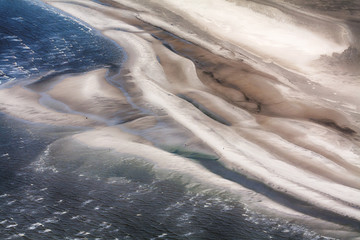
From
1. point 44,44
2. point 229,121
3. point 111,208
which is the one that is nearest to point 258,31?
point 44,44

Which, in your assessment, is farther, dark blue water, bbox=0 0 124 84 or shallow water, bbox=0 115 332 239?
dark blue water, bbox=0 0 124 84

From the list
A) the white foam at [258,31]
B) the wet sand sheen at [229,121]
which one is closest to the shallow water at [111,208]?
the wet sand sheen at [229,121]

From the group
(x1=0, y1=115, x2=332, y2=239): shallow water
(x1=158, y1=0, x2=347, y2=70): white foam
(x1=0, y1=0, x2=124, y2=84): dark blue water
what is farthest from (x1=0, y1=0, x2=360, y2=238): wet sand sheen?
(x1=158, y1=0, x2=347, y2=70): white foam

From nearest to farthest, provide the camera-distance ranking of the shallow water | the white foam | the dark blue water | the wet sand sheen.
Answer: the shallow water → the wet sand sheen → the dark blue water → the white foam

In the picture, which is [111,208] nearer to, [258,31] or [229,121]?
[229,121]

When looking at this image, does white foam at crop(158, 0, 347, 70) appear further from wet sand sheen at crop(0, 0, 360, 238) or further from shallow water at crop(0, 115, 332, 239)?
shallow water at crop(0, 115, 332, 239)

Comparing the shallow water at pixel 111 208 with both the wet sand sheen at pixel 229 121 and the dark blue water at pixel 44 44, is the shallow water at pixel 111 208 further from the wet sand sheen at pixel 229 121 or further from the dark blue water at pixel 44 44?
the dark blue water at pixel 44 44

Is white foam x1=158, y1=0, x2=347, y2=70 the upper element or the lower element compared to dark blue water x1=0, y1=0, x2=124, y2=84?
upper

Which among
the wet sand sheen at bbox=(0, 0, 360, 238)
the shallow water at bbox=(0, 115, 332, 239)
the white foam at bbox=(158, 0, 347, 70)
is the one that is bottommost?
the shallow water at bbox=(0, 115, 332, 239)
